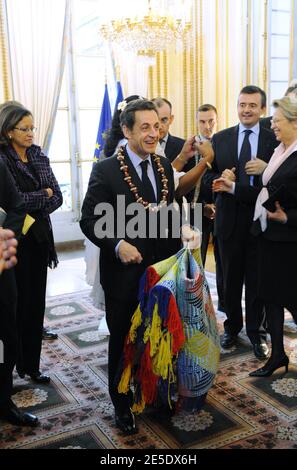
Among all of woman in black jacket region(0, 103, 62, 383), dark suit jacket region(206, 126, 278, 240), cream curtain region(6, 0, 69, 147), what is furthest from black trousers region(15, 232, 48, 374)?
cream curtain region(6, 0, 69, 147)

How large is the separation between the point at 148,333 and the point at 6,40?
4953 mm

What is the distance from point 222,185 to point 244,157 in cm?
29

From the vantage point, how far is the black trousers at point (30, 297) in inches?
117

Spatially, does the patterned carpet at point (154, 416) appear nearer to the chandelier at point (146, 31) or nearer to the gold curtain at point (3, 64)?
the gold curtain at point (3, 64)

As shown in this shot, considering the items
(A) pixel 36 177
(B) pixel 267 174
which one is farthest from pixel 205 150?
(A) pixel 36 177

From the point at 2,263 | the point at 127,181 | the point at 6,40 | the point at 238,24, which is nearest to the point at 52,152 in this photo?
the point at 6,40

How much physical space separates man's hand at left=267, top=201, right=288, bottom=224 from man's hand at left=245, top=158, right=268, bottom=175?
36 cm

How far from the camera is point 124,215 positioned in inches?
97.0

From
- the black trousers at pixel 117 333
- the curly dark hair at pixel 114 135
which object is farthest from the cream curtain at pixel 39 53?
the black trousers at pixel 117 333

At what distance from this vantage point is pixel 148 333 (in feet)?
7.91

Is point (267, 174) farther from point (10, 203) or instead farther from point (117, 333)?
point (10, 203)

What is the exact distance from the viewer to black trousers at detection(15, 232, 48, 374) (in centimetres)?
298

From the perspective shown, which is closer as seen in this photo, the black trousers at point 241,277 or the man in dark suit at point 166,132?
the black trousers at point 241,277

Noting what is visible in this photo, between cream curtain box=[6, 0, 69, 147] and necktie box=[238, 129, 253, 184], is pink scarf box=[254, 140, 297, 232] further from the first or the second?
cream curtain box=[6, 0, 69, 147]
